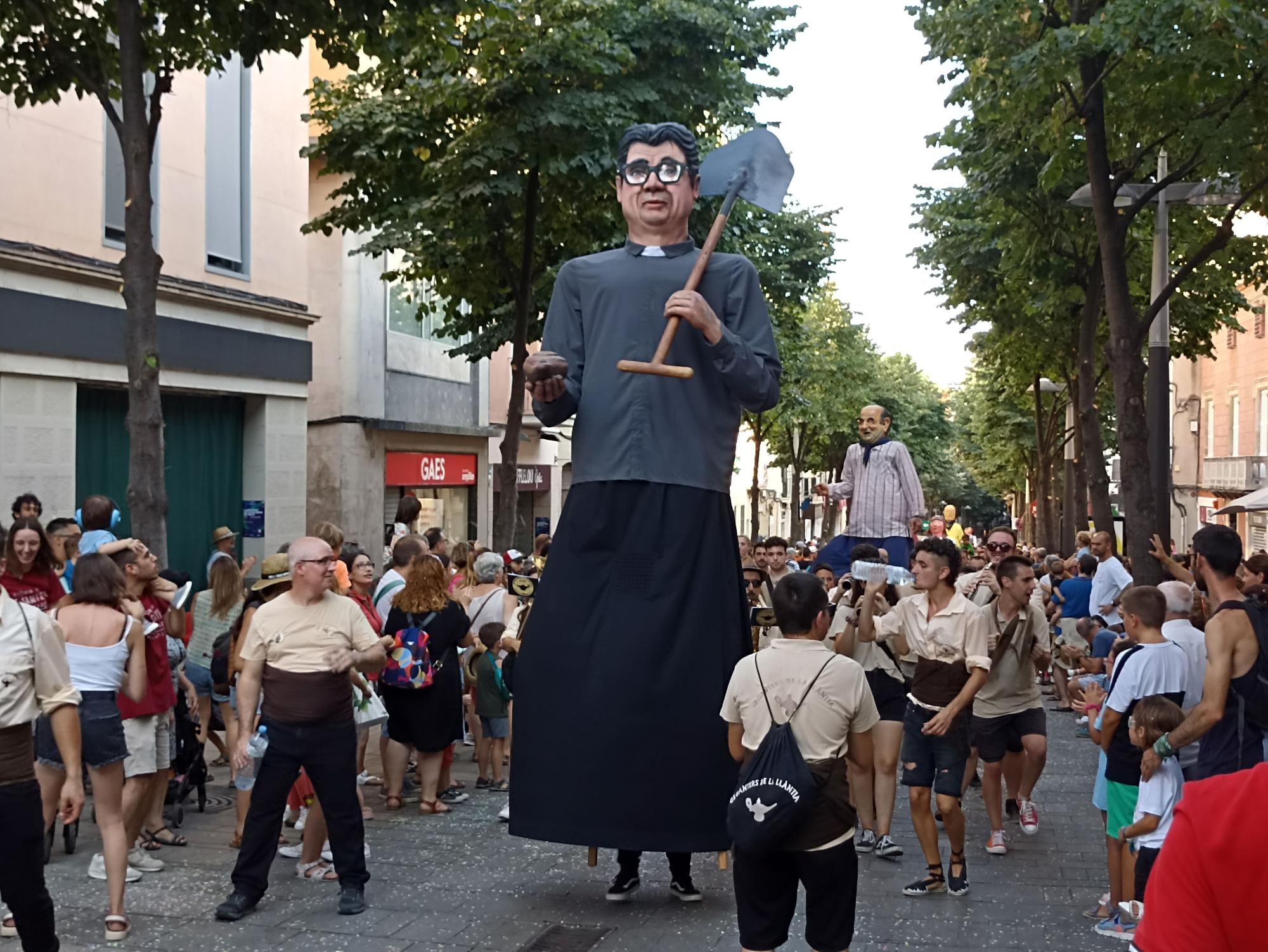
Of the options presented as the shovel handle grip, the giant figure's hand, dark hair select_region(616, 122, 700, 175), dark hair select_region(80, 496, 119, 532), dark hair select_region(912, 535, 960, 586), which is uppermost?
dark hair select_region(616, 122, 700, 175)

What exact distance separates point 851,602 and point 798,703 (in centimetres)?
353

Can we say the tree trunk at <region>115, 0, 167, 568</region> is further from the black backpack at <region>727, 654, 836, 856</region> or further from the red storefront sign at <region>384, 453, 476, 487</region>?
the red storefront sign at <region>384, 453, 476, 487</region>

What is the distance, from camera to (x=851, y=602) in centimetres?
859

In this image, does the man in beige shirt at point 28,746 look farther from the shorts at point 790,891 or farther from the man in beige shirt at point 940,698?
the man in beige shirt at point 940,698

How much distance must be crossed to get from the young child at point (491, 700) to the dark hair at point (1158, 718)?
5215 mm

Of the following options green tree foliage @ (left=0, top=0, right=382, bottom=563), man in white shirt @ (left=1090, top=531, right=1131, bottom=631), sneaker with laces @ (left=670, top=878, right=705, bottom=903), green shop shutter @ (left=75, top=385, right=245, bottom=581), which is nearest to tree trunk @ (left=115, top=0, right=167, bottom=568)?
green tree foliage @ (left=0, top=0, right=382, bottom=563)

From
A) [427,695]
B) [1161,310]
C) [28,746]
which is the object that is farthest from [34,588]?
[1161,310]

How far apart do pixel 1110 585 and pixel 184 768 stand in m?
8.95

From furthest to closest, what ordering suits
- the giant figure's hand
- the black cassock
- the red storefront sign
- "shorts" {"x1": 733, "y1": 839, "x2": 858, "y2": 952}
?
1. the red storefront sign
2. the black cassock
3. the giant figure's hand
4. "shorts" {"x1": 733, "y1": 839, "x2": 858, "y2": 952}

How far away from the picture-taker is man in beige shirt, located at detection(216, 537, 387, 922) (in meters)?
6.94

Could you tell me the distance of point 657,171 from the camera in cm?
650

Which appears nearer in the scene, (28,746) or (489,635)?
(28,746)

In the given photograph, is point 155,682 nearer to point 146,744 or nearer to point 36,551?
point 146,744

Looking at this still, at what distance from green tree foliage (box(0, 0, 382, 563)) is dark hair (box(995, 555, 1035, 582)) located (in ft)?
18.2
